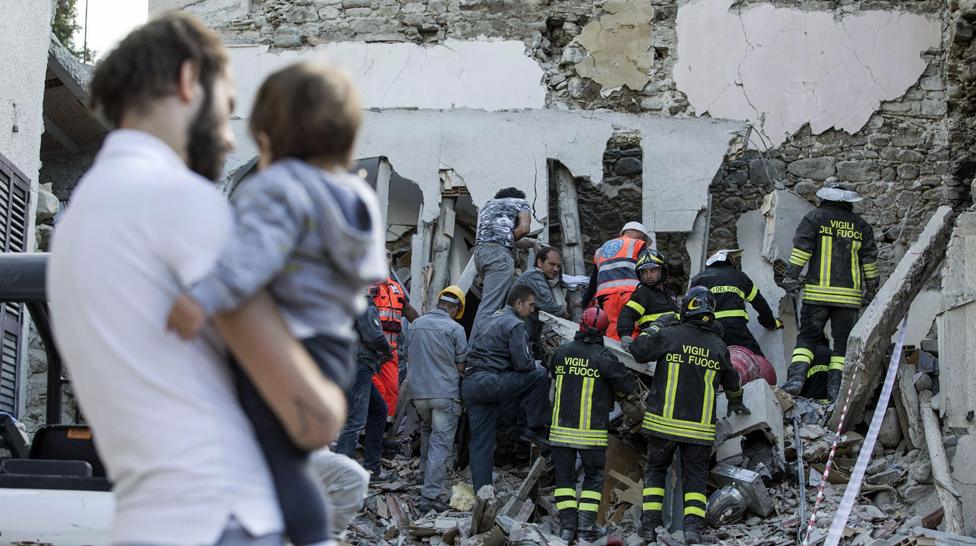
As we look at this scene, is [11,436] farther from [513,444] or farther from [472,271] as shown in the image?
[472,271]

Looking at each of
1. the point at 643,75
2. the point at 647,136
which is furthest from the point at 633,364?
the point at 643,75

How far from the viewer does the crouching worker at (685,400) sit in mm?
9641

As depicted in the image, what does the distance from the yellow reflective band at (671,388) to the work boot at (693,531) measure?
31.9 inches

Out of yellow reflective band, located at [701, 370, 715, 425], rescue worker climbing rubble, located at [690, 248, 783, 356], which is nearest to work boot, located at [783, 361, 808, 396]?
rescue worker climbing rubble, located at [690, 248, 783, 356]

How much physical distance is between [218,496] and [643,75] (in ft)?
42.6

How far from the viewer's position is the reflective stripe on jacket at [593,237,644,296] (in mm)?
11867

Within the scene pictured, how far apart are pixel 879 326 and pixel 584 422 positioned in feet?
8.46

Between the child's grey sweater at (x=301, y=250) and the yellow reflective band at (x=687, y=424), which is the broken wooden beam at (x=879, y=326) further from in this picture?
the child's grey sweater at (x=301, y=250)

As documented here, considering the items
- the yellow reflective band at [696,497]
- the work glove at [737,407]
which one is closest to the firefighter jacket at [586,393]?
the yellow reflective band at [696,497]

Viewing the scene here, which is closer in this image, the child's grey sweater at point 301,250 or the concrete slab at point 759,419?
the child's grey sweater at point 301,250

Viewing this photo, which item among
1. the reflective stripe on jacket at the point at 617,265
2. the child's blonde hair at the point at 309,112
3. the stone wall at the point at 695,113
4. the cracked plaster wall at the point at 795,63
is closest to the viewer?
the child's blonde hair at the point at 309,112

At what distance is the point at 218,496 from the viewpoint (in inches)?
93.3

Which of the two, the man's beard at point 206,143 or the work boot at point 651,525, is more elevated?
the man's beard at point 206,143

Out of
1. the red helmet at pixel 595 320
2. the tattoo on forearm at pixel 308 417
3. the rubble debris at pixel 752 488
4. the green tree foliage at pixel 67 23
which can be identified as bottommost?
the rubble debris at pixel 752 488
